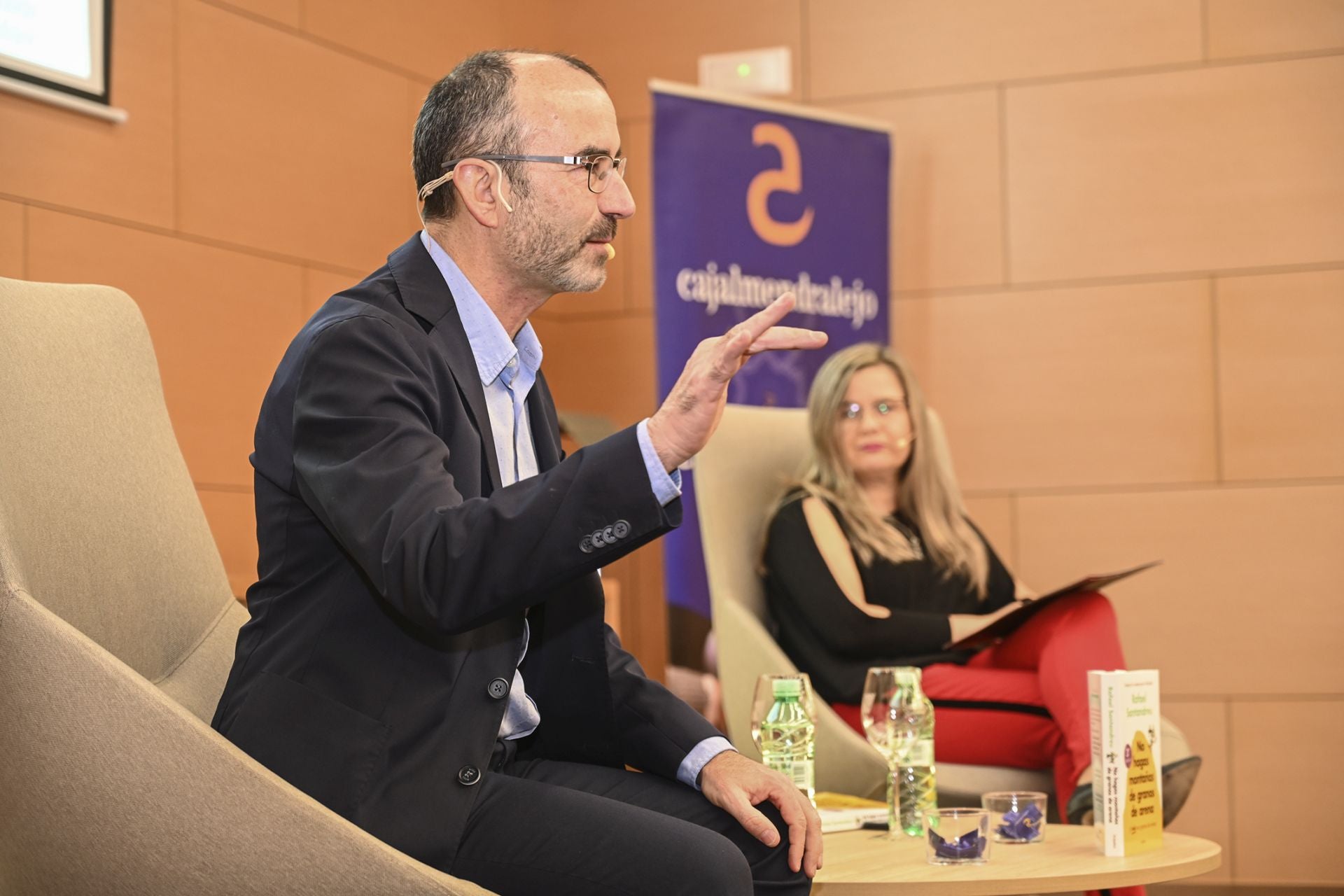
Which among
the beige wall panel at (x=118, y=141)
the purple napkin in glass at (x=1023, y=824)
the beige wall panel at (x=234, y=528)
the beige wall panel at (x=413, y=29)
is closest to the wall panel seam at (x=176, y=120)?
the beige wall panel at (x=118, y=141)

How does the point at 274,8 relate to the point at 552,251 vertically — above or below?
above

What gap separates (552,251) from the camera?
5.33 feet

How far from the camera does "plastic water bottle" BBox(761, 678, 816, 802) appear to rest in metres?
2.08

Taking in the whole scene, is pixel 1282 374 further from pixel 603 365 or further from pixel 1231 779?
pixel 603 365

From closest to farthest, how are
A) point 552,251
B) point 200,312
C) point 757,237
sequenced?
point 552,251, point 200,312, point 757,237

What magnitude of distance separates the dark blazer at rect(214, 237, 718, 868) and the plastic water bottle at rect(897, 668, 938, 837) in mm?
910

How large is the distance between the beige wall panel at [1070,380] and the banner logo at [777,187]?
60 centimetres

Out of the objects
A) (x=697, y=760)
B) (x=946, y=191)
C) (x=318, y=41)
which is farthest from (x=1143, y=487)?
(x=697, y=760)

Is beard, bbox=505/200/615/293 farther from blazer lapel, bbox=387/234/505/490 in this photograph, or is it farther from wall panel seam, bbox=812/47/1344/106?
wall panel seam, bbox=812/47/1344/106

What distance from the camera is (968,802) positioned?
2836mm

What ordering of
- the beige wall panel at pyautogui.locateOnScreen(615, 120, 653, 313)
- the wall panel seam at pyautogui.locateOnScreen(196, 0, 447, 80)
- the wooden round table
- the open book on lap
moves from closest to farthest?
1. the wooden round table
2. the open book on lap
3. the wall panel seam at pyautogui.locateOnScreen(196, 0, 447, 80)
4. the beige wall panel at pyautogui.locateOnScreen(615, 120, 653, 313)

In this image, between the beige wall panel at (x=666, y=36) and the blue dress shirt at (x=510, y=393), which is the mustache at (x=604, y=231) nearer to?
the blue dress shirt at (x=510, y=393)

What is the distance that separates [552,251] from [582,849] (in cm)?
69

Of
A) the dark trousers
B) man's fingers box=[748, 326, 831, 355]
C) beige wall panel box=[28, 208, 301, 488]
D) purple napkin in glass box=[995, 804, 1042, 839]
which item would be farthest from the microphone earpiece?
beige wall panel box=[28, 208, 301, 488]
